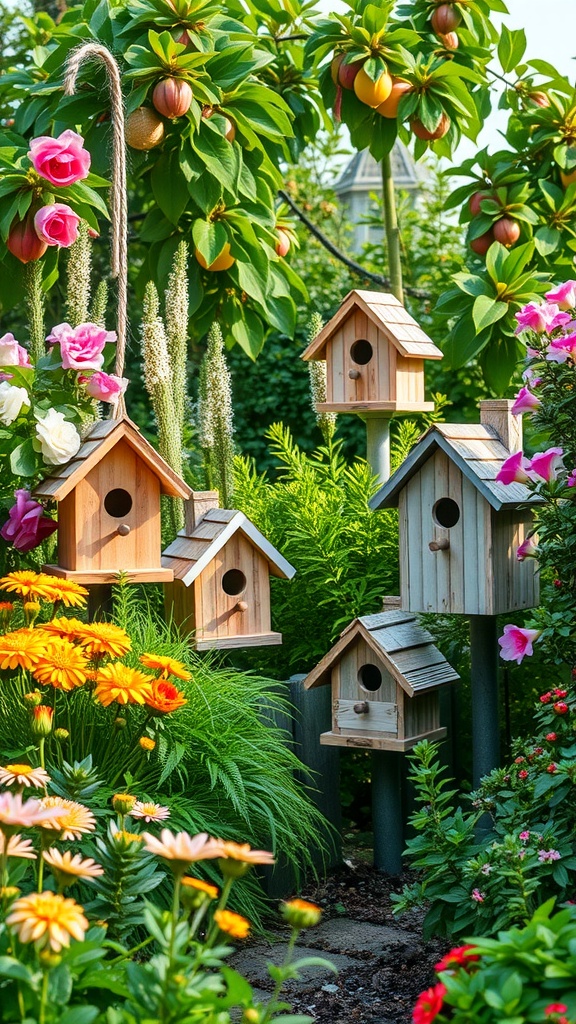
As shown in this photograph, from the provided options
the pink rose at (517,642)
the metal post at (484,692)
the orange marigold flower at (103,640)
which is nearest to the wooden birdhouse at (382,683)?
the metal post at (484,692)

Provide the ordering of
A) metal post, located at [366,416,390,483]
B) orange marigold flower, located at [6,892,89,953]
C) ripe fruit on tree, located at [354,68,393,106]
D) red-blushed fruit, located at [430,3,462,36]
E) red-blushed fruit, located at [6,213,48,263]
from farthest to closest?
red-blushed fruit, located at [430,3,462,36], ripe fruit on tree, located at [354,68,393,106], metal post, located at [366,416,390,483], red-blushed fruit, located at [6,213,48,263], orange marigold flower, located at [6,892,89,953]

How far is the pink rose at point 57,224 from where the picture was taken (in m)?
3.21

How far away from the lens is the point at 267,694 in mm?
3166

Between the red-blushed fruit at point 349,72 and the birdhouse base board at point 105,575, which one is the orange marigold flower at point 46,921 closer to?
the birdhouse base board at point 105,575

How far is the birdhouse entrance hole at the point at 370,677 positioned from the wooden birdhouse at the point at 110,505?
0.63m

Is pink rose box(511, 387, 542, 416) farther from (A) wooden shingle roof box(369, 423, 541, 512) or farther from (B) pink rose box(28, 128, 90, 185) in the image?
(B) pink rose box(28, 128, 90, 185)

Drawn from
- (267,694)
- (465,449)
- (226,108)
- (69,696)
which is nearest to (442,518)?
(465,449)

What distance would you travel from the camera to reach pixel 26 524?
10.4 ft

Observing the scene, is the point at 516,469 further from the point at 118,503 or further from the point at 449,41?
the point at 449,41

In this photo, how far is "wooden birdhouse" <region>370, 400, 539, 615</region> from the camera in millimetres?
3037

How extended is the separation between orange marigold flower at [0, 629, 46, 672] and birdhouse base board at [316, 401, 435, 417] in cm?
176

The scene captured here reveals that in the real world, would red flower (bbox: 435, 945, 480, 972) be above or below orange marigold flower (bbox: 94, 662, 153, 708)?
below

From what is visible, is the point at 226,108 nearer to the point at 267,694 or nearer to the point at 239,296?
the point at 239,296

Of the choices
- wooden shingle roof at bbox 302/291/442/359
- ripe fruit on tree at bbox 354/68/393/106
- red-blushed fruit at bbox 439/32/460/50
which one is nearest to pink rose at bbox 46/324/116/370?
wooden shingle roof at bbox 302/291/442/359
